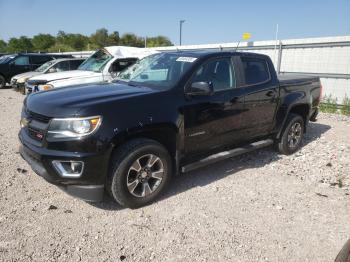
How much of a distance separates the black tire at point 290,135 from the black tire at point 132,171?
274cm

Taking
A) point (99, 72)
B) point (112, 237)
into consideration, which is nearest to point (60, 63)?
point (99, 72)

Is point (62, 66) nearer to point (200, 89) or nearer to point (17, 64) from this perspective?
point (17, 64)

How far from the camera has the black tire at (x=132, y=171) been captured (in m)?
3.50

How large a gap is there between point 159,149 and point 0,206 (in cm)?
199

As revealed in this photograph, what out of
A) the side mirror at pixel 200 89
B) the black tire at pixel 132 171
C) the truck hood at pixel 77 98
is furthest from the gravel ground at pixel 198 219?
the side mirror at pixel 200 89

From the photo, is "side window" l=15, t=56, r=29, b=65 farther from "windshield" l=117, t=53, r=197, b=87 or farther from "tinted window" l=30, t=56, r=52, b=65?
"windshield" l=117, t=53, r=197, b=87

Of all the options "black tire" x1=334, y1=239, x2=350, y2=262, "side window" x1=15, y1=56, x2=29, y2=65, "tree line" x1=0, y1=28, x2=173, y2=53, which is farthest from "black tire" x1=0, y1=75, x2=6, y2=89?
"tree line" x1=0, y1=28, x2=173, y2=53

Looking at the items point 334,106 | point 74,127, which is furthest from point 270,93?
point 334,106

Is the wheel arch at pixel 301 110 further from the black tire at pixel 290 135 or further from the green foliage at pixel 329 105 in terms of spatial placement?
the green foliage at pixel 329 105

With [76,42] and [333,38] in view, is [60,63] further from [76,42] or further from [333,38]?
[76,42]

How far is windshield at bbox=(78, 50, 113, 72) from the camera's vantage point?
9.65 m

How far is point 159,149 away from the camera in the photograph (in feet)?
12.4

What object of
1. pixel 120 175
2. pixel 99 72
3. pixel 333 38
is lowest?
pixel 120 175

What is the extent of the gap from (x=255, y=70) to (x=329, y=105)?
7002mm
